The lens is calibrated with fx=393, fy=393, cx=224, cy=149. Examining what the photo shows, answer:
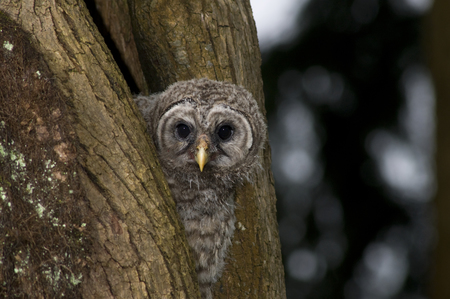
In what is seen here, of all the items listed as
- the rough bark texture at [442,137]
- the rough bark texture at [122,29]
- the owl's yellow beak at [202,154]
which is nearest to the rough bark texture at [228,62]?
the rough bark texture at [122,29]

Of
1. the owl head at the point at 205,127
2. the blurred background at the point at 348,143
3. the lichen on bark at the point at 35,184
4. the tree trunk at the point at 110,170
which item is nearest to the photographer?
the lichen on bark at the point at 35,184

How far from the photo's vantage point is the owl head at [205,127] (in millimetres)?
2227

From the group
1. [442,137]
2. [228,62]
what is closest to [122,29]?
[228,62]

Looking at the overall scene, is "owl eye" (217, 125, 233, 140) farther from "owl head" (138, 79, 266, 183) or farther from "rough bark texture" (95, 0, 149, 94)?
"rough bark texture" (95, 0, 149, 94)

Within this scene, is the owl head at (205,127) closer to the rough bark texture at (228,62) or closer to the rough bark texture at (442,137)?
the rough bark texture at (228,62)

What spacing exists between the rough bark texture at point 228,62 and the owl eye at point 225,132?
33cm

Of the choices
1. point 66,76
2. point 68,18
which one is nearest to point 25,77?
point 66,76

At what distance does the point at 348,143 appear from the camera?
13.6ft

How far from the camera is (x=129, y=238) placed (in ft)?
4.84

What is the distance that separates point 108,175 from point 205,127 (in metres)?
0.83

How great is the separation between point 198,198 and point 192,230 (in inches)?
7.5

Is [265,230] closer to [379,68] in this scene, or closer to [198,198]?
[198,198]

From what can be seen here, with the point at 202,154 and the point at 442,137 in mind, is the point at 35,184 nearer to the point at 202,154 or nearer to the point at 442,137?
the point at 202,154

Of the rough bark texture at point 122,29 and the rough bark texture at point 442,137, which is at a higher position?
the rough bark texture at point 122,29
